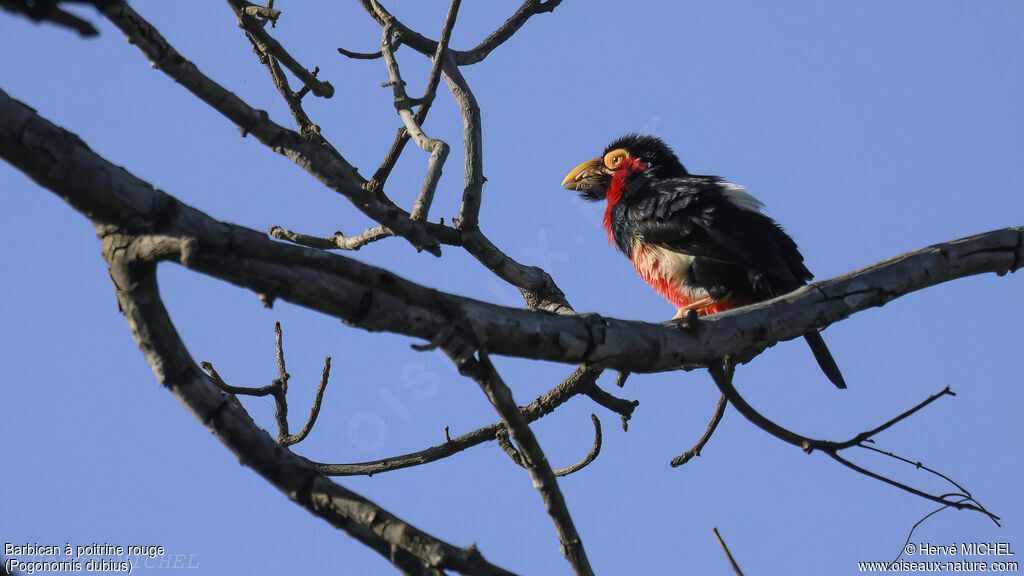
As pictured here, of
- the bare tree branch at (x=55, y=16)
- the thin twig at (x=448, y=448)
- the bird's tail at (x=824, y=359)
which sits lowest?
the bare tree branch at (x=55, y=16)

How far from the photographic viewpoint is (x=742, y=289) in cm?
520

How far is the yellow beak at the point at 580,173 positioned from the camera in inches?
262

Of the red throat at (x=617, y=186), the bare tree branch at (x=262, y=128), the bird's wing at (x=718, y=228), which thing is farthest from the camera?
the red throat at (x=617, y=186)

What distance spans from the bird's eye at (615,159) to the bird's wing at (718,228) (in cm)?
79

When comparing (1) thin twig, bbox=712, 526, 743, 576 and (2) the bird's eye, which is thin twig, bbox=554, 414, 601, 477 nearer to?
(1) thin twig, bbox=712, 526, 743, 576

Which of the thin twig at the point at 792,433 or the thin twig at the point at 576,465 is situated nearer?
the thin twig at the point at 792,433

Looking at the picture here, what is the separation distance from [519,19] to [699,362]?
271cm

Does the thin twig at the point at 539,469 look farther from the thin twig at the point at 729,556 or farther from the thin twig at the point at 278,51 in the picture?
the thin twig at the point at 278,51

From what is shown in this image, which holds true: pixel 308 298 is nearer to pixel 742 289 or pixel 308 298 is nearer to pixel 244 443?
pixel 244 443

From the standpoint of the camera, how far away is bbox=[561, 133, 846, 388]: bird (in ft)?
16.7

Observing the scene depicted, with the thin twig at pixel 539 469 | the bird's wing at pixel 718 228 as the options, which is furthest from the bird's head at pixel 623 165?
the thin twig at pixel 539 469

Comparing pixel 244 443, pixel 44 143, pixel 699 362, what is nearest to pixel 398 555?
pixel 244 443

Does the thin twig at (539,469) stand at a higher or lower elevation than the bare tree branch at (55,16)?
lower

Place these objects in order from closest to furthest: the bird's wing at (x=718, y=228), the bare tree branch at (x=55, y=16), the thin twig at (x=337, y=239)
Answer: the bare tree branch at (x=55, y=16) < the thin twig at (x=337, y=239) < the bird's wing at (x=718, y=228)
